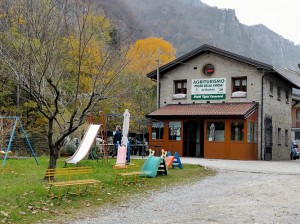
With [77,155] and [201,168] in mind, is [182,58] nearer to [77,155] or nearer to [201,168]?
[201,168]

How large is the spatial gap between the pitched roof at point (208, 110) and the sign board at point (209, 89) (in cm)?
53

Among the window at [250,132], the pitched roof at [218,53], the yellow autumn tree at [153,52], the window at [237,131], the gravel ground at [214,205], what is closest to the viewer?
the gravel ground at [214,205]

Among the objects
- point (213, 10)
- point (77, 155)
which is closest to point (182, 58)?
point (77, 155)

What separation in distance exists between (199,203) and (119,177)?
13.5 feet

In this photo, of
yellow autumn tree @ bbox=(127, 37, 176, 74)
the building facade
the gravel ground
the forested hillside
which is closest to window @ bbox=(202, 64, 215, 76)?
the building facade

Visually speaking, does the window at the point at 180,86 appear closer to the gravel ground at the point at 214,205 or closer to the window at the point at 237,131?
the window at the point at 237,131

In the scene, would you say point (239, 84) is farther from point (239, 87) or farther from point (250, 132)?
point (250, 132)

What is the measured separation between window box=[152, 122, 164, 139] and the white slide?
9.02 meters

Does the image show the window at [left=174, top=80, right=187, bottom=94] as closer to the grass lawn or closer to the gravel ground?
the grass lawn

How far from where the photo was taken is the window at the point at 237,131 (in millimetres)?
24469

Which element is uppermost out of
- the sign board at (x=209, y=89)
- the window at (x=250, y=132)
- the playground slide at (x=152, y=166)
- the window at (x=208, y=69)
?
the window at (x=208, y=69)

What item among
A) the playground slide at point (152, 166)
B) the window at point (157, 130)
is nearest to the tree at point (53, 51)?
the playground slide at point (152, 166)

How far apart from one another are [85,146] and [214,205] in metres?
8.91

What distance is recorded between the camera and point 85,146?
56.3ft
